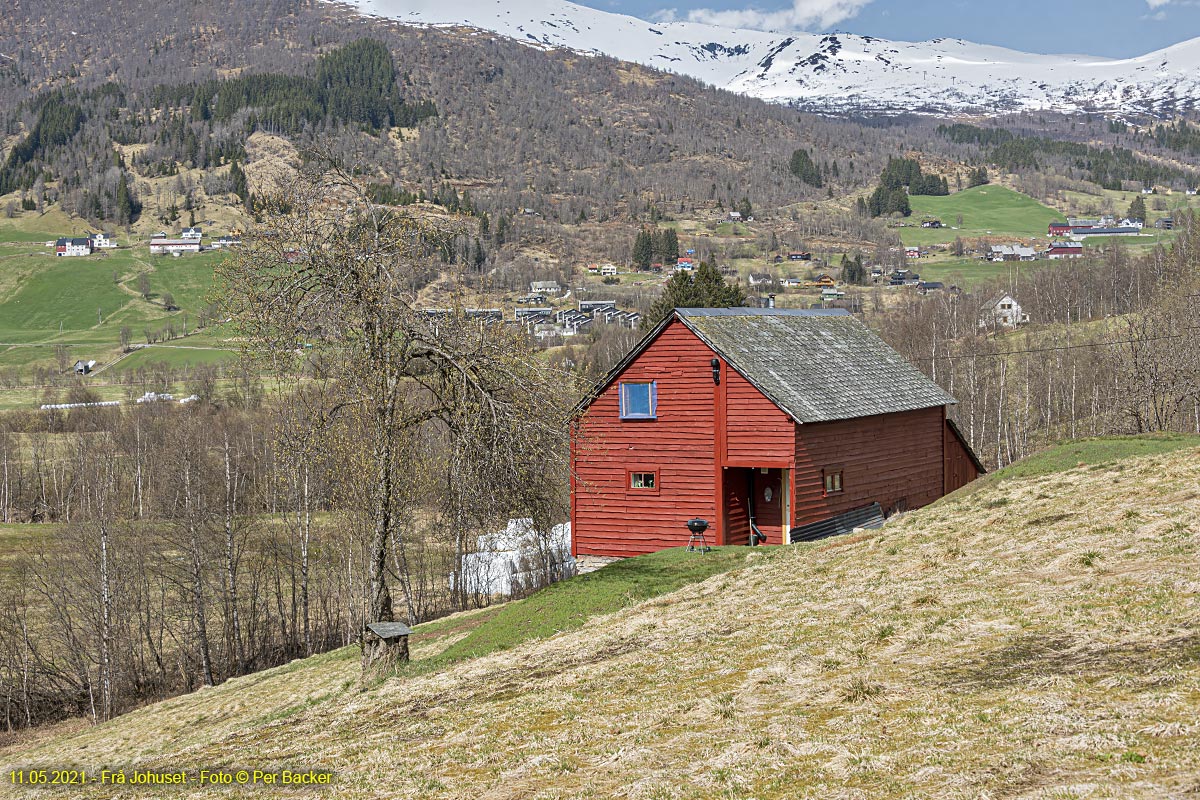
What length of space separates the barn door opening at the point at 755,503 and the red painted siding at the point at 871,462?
1.37 meters

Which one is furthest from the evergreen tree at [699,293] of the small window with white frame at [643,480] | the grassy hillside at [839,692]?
the grassy hillside at [839,692]

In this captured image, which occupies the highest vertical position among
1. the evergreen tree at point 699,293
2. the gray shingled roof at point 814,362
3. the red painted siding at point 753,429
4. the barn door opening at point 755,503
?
the evergreen tree at point 699,293

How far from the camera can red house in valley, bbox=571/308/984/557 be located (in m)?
40.0

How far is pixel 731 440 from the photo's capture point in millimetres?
40438

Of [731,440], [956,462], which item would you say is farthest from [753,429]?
[956,462]

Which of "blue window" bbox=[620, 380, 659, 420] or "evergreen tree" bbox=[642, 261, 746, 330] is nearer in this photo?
"blue window" bbox=[620, 380, 659, 420]

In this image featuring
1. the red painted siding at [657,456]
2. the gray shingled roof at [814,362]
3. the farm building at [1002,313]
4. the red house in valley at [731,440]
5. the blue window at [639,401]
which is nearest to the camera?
the red house in valley at [731,440]

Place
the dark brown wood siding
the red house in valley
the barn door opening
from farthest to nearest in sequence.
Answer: the dark brown wood siding
the barn door opening
the red house in valley

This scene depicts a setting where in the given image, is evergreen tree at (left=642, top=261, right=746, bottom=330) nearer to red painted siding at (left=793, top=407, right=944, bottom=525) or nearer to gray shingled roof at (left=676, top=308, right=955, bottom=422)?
gray shingled roof at (left=676, top=308, right=955, bottom=422)

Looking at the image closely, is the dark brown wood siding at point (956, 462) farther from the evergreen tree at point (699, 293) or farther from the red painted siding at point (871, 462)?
the evergreen tree at point (699, 293)

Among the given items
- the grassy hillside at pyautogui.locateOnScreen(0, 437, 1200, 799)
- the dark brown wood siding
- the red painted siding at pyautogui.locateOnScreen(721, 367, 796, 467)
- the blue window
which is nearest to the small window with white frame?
the blue window

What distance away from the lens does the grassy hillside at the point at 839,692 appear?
12.0 meters

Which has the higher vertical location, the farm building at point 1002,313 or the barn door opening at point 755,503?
the farm building at point 1002,313

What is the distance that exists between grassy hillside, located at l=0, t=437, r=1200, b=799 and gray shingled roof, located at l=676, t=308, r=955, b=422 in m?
11.1
